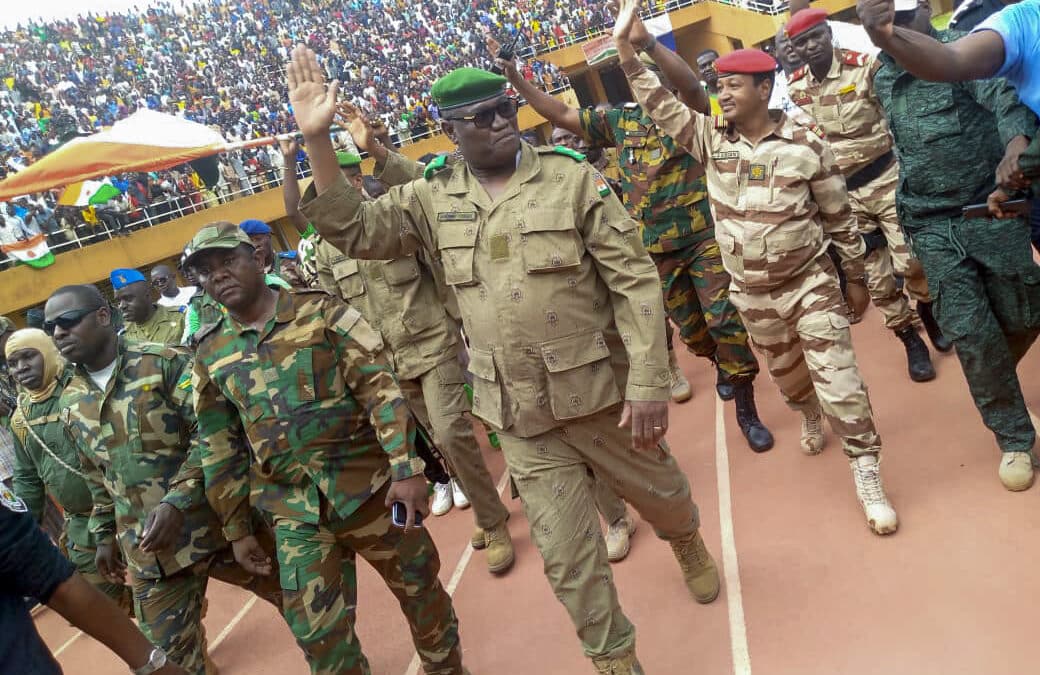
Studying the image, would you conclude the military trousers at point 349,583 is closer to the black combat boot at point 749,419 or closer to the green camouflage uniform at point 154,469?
the green camouflage uniform at point 154,469

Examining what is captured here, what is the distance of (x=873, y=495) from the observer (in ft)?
12.8

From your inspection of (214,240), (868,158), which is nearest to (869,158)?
(868,158)

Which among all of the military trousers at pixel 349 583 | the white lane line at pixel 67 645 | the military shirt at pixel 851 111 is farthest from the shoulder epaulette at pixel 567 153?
the white lane line at pixel 67 645

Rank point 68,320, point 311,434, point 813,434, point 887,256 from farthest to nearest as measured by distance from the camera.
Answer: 1. point 887,256
2. point 813,434
3. point 68,320
4. point 311,434

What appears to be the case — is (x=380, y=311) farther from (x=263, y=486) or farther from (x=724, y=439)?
(x=724, y=439)

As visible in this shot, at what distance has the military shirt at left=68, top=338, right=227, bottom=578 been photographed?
147 inches

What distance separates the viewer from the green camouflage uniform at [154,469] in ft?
12.1

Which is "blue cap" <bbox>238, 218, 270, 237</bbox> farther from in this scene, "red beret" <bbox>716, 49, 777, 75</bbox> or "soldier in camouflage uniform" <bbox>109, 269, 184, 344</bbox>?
"red beret" <bbox>716, 49, 777, 75</bbox>

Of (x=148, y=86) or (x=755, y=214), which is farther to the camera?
(x=148, y=86)

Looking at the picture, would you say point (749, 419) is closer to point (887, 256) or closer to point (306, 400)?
point (887, 256)

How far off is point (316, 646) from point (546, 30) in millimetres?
26121

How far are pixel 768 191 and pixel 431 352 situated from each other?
2.21 m

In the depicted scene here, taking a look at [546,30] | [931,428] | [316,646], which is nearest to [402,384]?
[316,646]

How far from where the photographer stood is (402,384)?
521 cm
